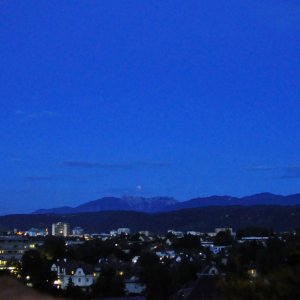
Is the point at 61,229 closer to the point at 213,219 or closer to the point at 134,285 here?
the point at 213,219

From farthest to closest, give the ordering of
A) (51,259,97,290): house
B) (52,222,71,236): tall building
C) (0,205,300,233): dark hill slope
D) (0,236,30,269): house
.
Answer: (52,222,71,236): tall building → (0,205,300,233): dark hill slope → (0,236,30,269): house → (51,259,97,290): house

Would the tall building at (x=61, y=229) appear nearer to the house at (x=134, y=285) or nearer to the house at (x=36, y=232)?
the house at (x=36, y=232)

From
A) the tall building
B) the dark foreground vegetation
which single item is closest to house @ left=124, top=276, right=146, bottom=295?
the dark foreground vegetation

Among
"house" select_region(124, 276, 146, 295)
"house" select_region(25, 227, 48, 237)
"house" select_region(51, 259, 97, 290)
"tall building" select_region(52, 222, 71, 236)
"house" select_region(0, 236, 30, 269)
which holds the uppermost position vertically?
"tall building" select_region(52, 222, 71, 236)

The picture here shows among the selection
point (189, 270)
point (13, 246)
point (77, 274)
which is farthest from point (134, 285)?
point (13, 246)

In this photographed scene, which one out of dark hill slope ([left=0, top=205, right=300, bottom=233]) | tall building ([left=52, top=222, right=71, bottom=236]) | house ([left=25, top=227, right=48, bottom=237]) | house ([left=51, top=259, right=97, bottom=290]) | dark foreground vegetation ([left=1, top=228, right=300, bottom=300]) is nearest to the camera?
dark foreground vegetation ([left=1, top=228, right=300, bottom=300])

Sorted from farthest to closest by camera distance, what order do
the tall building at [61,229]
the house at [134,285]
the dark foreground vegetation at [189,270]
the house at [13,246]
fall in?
the tall building at [61,229]
the house at [13,246]
the house at [134,285]
the dark foreground vegetation at [189,270]

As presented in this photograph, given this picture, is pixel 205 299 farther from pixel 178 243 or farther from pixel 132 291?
pixel 178 243

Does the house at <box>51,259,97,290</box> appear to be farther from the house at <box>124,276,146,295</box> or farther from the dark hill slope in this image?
the dark hill slope

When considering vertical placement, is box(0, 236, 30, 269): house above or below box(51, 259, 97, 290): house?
above

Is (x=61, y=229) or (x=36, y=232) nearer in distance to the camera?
(x=36, y=232)

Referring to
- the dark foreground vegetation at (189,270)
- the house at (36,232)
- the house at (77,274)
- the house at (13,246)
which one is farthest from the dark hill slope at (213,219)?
the house at (77,274)

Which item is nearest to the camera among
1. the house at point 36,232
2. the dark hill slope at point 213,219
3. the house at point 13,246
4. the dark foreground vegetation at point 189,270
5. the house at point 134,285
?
the dark foreground vegetation at point 189,270

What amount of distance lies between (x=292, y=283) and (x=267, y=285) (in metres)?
0.55
